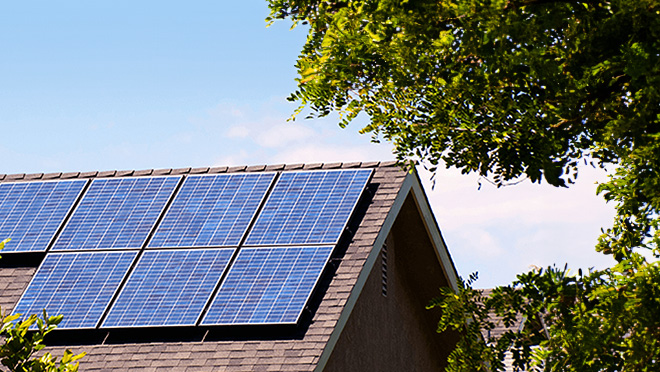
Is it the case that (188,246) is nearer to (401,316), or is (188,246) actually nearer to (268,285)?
(268,285)

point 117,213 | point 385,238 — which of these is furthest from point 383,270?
point 117,213

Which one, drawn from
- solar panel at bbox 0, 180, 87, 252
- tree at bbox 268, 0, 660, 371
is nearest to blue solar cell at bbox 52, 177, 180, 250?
solar panel at bbox 0, 180, 87, 252

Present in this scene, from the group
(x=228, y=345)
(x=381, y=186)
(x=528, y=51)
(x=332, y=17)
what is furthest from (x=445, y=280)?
(x=528, y=51)

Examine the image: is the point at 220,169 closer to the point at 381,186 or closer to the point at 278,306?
the point at 381,186

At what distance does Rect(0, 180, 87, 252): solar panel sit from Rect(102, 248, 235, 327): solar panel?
200 centimetres

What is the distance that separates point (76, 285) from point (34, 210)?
98.4 inches

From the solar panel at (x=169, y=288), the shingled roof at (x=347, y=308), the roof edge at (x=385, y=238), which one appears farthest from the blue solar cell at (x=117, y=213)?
the roof edge at (x=385, y=238)

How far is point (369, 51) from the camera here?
772 centimetres

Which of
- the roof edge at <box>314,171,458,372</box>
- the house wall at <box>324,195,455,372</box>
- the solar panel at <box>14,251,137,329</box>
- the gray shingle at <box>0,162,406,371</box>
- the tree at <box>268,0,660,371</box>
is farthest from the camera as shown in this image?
the house wall at <box>324,195,455,372</box>

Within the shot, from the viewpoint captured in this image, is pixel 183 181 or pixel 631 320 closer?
pixel 631 320

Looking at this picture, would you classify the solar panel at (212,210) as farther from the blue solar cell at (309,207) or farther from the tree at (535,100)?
the tree at (535,100)

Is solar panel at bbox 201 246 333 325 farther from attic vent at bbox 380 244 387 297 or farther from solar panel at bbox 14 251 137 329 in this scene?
attic vent at bbox 380 244 387 297

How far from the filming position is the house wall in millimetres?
14172

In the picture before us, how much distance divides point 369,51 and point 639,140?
2.19 m
